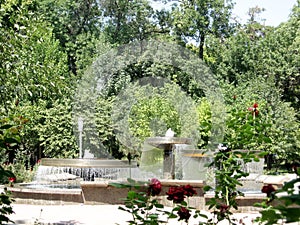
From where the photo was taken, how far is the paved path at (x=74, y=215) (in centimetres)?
657

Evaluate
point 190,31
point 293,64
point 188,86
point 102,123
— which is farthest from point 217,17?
point 102,123

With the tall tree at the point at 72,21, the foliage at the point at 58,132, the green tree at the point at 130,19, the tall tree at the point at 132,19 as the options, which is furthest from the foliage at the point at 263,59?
the foliage at the point at 58,132

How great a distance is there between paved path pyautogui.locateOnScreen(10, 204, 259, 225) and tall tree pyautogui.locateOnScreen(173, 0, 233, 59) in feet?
57.0

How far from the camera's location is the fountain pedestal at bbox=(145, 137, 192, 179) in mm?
10133

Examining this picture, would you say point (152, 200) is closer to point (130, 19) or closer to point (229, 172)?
point (229, 172)

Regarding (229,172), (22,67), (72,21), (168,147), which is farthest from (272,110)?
(229,172)

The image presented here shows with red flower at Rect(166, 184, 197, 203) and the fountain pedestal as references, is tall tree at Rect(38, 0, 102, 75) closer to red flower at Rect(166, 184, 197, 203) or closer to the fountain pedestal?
the fountain pedestal

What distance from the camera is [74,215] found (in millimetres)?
7371

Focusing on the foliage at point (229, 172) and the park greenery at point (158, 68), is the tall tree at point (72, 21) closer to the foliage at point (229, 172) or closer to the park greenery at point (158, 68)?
the park greenery at point (158, 68)

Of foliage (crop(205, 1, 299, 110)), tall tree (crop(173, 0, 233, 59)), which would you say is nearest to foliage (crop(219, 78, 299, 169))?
foliage (crop(205, 1, 299, 110))

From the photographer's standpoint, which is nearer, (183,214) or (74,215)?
(183,214)

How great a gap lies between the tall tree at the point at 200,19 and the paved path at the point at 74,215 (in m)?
17.4

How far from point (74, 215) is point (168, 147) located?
3.48m

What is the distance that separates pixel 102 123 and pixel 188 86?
4154mm
